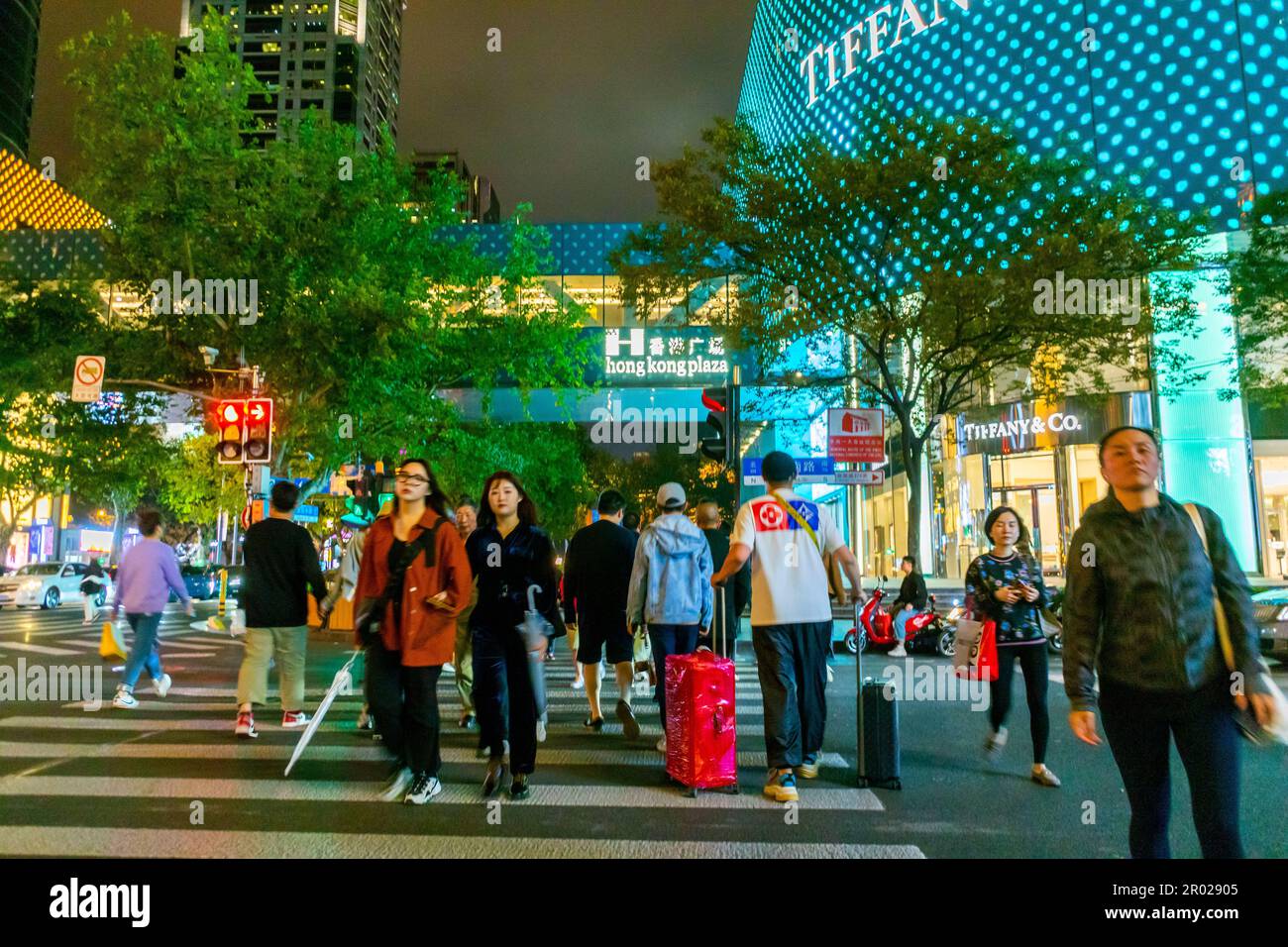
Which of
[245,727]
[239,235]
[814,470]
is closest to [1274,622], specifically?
[814,470]

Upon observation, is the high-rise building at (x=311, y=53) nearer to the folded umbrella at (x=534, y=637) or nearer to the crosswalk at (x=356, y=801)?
the crosswalk at (x=356, y=801)

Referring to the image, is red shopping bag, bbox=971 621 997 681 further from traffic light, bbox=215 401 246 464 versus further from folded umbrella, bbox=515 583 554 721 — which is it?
traffic light, bbox=215 401 246 464

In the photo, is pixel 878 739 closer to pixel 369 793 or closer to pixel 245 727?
pixel 369 793

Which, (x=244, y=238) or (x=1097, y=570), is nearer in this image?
(x=1097, y=570)

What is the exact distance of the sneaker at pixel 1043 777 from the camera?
5.67 metres

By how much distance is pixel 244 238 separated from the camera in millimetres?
17875

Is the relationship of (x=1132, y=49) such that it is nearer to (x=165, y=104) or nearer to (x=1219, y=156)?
(x=1219, y=156)

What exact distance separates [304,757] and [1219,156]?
3043cm

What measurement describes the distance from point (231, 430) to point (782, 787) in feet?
33.0

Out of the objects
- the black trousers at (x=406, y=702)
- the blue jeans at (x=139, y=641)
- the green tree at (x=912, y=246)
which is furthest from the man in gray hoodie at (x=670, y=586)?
the green tree at (x=912, y=246)

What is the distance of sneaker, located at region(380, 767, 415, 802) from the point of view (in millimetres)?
5219

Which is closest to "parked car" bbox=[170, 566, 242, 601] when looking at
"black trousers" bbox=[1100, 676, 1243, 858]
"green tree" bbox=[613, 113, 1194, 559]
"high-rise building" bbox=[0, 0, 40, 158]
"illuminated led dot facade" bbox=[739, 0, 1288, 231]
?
"green tree" bbox=[613, 113, 1194, 559]

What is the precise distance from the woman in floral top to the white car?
2628 centimetres
